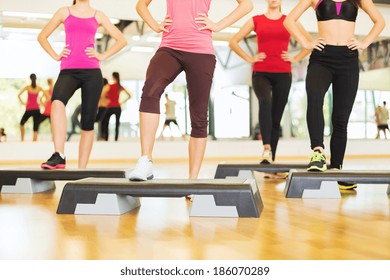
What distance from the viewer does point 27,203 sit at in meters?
3.31

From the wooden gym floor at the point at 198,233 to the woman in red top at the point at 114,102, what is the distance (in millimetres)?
5797

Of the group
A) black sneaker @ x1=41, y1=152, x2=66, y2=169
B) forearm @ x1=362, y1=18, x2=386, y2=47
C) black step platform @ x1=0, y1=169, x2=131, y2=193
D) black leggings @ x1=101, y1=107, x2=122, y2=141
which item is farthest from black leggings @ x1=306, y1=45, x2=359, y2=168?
black leggings @ x1=101, y1=107, x2=122, y2=141

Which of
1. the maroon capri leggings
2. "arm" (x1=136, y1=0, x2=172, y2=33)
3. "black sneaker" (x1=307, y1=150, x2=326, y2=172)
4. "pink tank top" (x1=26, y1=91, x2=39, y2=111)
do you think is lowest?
"pink tank top" (x1=26, y1=91, x2=39, y2=111)

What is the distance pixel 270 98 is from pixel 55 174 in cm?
191

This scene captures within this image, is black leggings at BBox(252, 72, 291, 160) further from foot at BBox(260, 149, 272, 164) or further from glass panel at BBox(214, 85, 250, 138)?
glass panel at BBox(214, 85, 250, 138)

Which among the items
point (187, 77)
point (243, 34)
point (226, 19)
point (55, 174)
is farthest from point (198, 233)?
point (243, 34)

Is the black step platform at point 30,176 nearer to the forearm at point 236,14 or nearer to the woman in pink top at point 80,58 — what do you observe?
the woman in pink top at point 80,58

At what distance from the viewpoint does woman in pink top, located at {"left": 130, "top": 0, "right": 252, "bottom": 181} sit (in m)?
2.89

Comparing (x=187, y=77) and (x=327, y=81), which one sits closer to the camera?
(x=187, y=77)

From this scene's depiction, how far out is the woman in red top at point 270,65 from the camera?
15.2ft

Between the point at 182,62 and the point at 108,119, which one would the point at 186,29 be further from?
the point at 108,119

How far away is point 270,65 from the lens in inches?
186

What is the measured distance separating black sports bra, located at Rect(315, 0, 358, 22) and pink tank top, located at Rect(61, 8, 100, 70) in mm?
1703
